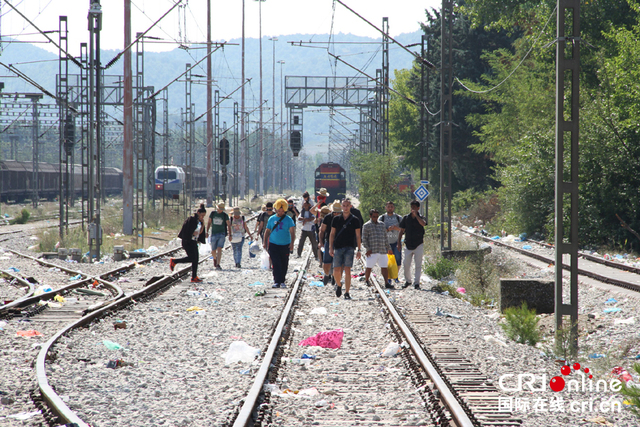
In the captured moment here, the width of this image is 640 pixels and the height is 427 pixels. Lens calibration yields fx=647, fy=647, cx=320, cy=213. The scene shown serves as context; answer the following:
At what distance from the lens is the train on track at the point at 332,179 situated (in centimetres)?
5414

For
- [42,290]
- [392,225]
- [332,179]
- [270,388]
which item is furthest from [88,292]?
[332,179]

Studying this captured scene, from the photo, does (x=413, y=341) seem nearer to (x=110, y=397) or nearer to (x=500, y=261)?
(x=110, y=397)

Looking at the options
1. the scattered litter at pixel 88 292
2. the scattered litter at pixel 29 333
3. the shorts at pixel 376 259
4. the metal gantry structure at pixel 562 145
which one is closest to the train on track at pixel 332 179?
the shorts at pixel 376 259

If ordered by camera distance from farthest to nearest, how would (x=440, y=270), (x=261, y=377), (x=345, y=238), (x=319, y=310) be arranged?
1. (x=440, y=270)
2. (x=345, y=238)
3. (x=319, y=310)
4. (x=261, y=377)

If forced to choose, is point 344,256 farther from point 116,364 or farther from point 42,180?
point 42,180

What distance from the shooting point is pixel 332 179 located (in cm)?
5444

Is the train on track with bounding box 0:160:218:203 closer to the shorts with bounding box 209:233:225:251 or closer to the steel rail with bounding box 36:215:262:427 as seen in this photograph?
the shorts with bounding box 209:233:225:251

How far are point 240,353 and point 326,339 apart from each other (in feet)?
4.17

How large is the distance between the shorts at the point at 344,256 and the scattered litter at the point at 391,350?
4.24 metres

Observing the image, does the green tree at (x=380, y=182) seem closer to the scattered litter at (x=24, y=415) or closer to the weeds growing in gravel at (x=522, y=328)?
the weeds growing in gravel at (x=522, y=328)

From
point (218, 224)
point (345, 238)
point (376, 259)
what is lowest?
point (376, 259)

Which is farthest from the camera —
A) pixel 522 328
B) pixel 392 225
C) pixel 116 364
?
pixel 392 225

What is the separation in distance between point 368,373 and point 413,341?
127 cm

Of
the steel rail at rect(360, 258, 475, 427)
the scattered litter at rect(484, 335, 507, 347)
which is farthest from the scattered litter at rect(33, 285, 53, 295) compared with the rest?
the scattered litter at rect(484, 335, 507, 347)
